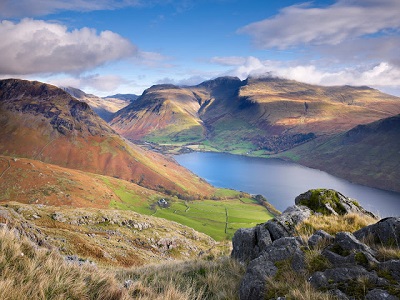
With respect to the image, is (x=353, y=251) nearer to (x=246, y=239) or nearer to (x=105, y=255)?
(x=246, y=239)

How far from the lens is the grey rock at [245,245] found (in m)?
12.8

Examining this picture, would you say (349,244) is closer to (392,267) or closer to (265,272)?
(392,267)

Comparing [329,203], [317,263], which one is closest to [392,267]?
[317,263]

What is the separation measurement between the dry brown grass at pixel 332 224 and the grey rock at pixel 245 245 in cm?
220

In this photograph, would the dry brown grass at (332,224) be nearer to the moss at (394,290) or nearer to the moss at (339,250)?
the moss at (339,250)

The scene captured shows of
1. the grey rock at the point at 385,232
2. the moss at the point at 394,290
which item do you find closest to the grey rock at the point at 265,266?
the moss at the point at 394,290

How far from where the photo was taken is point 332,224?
40.3 ft

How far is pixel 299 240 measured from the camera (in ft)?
31.6

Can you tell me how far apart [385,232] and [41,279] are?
33.0ft

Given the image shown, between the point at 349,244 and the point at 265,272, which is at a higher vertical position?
the point at 349,244

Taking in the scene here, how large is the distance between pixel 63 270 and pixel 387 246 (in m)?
9.31

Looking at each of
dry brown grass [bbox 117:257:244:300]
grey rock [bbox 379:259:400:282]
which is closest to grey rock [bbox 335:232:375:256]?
grey rock [bbox 379:259:400:282]

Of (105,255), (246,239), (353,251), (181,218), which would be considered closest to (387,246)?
(353,251)

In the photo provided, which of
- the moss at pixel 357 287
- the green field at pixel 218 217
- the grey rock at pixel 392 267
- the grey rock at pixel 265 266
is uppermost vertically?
the grey rock at pixel 392 267
